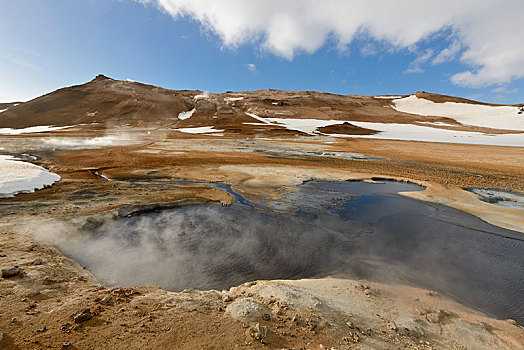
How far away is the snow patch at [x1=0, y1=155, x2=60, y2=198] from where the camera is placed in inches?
388

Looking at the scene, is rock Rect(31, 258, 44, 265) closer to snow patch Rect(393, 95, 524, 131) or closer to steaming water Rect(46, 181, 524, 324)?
steaming water Rect(46, 181, 524, 324)

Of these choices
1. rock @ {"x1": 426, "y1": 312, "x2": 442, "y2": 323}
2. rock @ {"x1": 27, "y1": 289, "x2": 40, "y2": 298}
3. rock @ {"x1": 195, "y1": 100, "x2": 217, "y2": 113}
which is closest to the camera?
rock @ {"x1": 27, "y1": 289, "x2": 40, "y2": 298}

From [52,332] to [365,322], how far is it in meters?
4.56

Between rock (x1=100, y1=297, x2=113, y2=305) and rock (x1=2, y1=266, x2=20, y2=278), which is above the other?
rock (x1=2, y1=266, x2=20, y2=278)

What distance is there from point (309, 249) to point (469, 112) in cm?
11121

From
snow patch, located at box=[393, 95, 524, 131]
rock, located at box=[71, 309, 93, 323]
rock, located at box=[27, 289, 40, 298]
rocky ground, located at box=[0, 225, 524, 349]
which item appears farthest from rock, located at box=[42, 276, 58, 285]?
snow patch, located at box=[393, 95, 524, 131]

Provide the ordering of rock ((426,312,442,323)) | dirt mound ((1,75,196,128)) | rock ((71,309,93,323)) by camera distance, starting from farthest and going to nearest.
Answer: dirt mound ((1,75,196,128)), rock ((426,312,442,323)), rock ((71,309,93,323))

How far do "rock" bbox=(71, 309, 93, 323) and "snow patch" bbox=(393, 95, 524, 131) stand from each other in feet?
309

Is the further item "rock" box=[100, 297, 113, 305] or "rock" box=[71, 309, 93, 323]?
"rock" box=[100, 297, 113, 305]

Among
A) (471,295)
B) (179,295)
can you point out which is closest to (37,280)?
(179,295)

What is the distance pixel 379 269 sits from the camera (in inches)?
243

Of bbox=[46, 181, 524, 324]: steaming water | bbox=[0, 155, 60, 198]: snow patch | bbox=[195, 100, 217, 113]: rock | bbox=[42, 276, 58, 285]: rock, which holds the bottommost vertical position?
bbox=[46, 181, 524, 324]: steaming water

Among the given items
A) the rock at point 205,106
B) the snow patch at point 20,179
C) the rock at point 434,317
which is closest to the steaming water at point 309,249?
the rock at point 434,317

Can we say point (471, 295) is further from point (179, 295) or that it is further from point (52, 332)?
point (52, 332)
